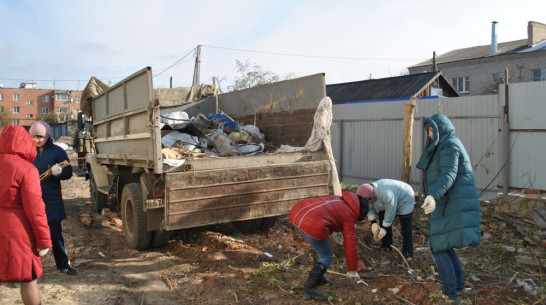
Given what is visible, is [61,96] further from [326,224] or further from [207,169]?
[326,224]

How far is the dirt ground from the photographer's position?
3.76 meters

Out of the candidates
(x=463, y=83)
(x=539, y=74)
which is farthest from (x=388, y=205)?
(x=463, y=83)

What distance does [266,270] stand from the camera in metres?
4.41

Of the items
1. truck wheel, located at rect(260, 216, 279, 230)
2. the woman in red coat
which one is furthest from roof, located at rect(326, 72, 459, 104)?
the woman in red coat

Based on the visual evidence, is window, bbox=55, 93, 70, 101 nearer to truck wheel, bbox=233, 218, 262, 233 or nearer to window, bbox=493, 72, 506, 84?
window, bbox=493, 72, 506, 84

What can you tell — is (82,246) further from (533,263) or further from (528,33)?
(528,33)

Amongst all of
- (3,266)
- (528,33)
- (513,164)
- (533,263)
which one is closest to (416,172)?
(513,164)

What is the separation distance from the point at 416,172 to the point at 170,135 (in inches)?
236

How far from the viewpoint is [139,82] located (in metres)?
4.75

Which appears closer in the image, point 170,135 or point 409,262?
point 409,262

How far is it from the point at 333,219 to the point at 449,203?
0.96 meters

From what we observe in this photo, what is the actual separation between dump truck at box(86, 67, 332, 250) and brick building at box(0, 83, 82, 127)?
213ft

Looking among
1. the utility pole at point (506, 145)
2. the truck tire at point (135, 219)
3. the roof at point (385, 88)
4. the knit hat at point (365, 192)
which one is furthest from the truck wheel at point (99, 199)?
the roof at point (385, 88)

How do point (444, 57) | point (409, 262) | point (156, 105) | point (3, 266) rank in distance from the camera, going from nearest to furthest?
point (3, 266)
point (156, 105)
point (409, 262)
point (444, 57)
